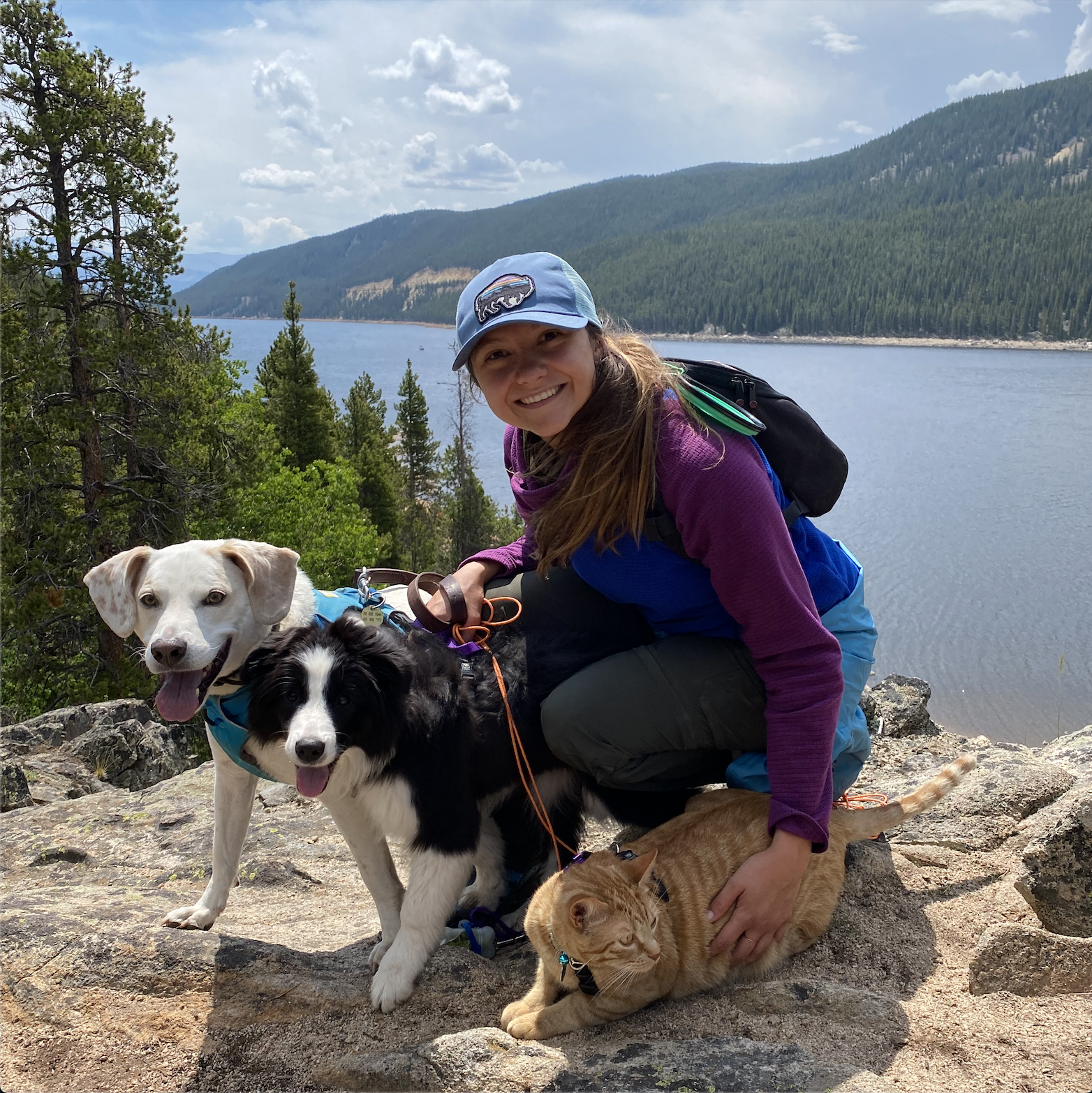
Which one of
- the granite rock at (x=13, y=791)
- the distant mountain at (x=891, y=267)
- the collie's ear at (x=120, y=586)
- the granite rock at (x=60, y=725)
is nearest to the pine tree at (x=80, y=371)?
the granite rock at (x=60, y=725)

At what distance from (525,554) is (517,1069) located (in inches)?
84.2

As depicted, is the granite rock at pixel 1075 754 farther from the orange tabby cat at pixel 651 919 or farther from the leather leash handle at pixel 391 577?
the leather leash handle at pixel 391 577

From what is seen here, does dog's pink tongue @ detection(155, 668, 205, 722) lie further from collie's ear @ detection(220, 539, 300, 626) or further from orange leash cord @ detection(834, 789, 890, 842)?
orange leash cord @ detection(834, 789, 890, 842)

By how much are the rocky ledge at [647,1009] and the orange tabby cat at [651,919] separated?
7 cm

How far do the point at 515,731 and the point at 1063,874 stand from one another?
6.21 ft

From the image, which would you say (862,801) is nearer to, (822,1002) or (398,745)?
(822,1002)

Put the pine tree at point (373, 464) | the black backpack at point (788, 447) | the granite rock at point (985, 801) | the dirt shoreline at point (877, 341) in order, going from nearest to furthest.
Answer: the black backpack at point (788, 447), the granite rock at point (985, 801), the pine tree at point (373, 464), the dirt shoreline at point (877, 341)

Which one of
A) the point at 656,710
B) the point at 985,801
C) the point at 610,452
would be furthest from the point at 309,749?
the point at 985,801

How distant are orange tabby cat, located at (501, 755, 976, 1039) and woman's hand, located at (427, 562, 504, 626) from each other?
1.09m

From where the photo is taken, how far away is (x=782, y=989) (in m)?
2.51

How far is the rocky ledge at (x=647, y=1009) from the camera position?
2141 mm

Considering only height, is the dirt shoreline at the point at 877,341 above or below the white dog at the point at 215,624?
above

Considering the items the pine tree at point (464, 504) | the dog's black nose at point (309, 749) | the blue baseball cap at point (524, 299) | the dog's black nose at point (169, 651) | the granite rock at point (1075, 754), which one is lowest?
the pine tree at point (464, 504)

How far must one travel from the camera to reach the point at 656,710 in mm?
→ 2996
